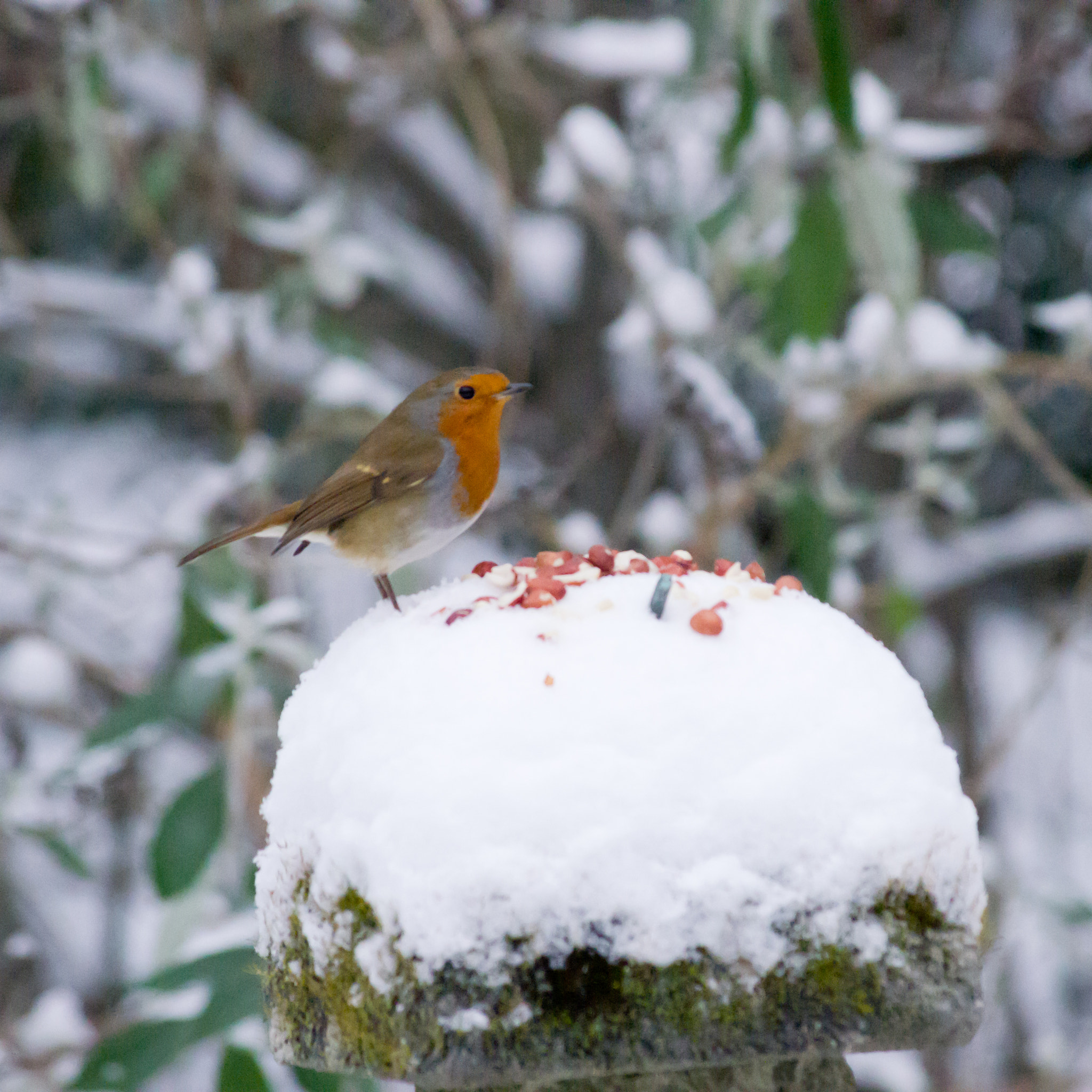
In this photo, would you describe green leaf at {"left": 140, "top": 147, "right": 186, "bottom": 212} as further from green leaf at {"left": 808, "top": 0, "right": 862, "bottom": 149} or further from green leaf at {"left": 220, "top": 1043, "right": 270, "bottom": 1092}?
green leaf at {"left": 220, "top": 1043, "right": 270, "bottom": 1092}

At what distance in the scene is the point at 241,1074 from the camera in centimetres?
231

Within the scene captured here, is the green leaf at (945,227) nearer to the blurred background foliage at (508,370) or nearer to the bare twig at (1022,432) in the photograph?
the blurred background foliage at (508,370)

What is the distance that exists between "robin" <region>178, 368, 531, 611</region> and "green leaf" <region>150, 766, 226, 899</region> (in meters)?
0.91

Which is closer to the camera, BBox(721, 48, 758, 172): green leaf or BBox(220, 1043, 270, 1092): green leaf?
BBox(220, 1043, 270, 1092): green leaf

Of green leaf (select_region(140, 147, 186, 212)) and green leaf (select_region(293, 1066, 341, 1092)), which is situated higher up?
green leaf (select_region(140, 147, 186, 212))


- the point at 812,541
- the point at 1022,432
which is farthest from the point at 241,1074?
the point at 1022,432

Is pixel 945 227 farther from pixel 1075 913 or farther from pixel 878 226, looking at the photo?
pixel 1075 913

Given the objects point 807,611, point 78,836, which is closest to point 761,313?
point 78,836

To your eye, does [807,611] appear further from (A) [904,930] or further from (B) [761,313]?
(B) [761,313]

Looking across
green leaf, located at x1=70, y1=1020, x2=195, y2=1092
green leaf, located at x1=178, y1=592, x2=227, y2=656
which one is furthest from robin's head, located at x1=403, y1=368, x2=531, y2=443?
green leaf, located at x1=178, y1=592, x2=227, y2=656

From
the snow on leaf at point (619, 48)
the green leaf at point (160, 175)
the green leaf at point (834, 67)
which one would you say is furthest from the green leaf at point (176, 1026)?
the snow on leaf at point (619, 48)

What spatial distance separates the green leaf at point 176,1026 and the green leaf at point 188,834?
0.19 m

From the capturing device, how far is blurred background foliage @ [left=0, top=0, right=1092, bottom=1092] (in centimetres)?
293

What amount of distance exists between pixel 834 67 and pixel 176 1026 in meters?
2.03
